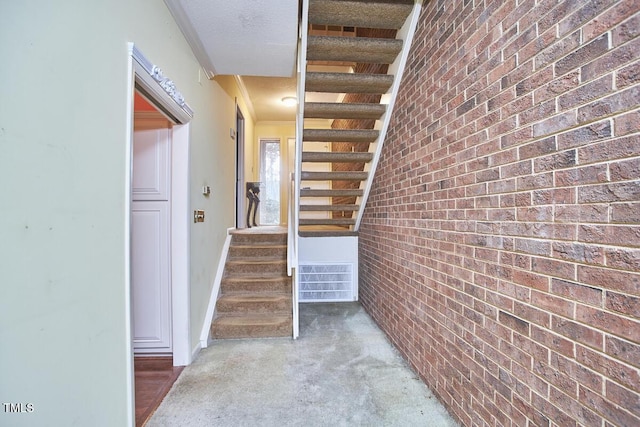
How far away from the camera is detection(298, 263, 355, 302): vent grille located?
405 cm

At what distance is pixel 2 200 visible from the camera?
904mm

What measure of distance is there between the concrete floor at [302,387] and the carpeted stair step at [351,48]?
8.44ft

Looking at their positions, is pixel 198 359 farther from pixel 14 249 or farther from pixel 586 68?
pixel 586 68

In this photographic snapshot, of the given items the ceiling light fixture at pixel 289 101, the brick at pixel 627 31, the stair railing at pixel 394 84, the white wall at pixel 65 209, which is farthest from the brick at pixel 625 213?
the ceiling light fixture at pixel 289 101

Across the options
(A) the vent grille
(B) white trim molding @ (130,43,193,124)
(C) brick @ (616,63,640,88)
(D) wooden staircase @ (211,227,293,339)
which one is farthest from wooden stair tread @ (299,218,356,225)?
(C) brick @ (616,63,640,88)

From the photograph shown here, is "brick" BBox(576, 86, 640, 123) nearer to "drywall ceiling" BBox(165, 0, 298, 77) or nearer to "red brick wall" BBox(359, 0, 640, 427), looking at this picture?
"red brick wall" BBox(359, 0, 640, 427)

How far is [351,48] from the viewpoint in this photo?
247cm

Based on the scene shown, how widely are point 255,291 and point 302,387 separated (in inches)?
57.9

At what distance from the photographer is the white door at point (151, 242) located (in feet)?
8.21

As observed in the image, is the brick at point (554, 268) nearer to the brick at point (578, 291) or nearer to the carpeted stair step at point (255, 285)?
the brick at point (578, 291)

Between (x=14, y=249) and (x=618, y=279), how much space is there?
1.84 metres

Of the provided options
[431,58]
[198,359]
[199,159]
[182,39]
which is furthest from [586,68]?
[198,359]

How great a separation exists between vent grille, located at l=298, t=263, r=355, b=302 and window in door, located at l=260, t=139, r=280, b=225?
2.91 metres

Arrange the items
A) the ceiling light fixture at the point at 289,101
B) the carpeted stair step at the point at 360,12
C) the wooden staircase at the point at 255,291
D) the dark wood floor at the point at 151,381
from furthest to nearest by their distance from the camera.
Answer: the ceiling light fixture at the point at 289,101
the wooden staircase at the point at 255,291
the carpeted stair step at the point at 360,12
the dark wood floor at the point at 151,381
